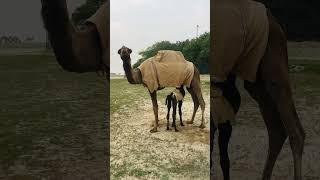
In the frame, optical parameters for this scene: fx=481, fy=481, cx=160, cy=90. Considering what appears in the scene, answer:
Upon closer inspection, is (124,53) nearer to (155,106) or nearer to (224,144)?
(155,106)

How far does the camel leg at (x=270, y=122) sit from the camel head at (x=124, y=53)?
933mm

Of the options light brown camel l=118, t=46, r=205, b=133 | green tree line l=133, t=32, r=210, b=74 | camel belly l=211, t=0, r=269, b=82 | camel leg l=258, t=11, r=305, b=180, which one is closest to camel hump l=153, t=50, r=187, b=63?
green tree line l=133, t=32, r=210, b=74

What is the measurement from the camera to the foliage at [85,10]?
10.9 ft

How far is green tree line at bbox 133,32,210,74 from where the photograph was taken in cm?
342

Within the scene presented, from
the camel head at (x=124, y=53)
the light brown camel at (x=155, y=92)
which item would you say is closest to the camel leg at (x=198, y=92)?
the light brown camel at (x=155, y=92)

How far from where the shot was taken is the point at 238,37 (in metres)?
3.46

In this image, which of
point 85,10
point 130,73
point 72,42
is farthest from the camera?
point 130,73

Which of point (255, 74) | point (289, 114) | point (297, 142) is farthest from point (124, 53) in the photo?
point (297, 142)

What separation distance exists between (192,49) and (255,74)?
54 centimetres

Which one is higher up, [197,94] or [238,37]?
[238,37]

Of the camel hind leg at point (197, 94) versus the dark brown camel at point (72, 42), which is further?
the camel hind leg at point (197, 94)

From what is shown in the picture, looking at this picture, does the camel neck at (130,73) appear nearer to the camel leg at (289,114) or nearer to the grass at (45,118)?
the grass at (45,118)

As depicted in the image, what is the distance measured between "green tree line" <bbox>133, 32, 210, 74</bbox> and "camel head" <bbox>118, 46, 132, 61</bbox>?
0.09 metres

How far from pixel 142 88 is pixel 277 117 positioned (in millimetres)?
1070
